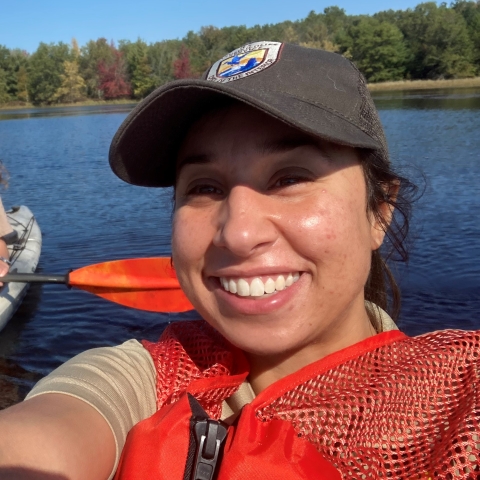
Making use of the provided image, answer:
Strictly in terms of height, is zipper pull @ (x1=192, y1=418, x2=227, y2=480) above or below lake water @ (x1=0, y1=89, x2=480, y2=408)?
above

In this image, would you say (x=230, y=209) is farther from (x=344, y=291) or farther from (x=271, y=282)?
(x=344, y=291)

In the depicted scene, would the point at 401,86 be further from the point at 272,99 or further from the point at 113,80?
the point at 272,99

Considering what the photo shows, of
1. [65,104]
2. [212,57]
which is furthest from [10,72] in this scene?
[212,57]

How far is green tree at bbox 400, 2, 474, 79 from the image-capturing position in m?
68.9

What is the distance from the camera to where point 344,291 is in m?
1.49

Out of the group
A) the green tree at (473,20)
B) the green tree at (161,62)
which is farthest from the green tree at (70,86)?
the green tree at (473,20)

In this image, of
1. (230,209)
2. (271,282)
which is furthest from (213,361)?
(230,209)

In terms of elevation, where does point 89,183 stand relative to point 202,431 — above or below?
below

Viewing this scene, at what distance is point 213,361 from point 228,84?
80 cm

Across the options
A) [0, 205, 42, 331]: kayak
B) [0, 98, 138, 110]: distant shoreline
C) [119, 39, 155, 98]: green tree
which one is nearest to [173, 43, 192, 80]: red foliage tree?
[119, 39, 155, 98]: green tree

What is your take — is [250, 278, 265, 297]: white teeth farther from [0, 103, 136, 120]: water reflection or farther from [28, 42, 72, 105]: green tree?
[28, 42, 72, 105]: green tree

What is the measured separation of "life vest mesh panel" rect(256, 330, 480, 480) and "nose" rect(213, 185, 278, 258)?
0.40 m

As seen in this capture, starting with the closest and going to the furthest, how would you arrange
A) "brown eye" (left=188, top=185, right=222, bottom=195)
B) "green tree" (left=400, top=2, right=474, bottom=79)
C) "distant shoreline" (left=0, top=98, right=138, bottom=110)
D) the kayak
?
"brown eye" (left=188, top=185, right=222, bottom=195), the kayak, "green tree" (left=400, top=2, right=474, bottom=79), "distant shoreline" (left=0, top=98, right=138, bottom=110)

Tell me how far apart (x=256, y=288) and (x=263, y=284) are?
0.8 inches
